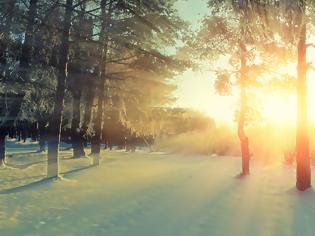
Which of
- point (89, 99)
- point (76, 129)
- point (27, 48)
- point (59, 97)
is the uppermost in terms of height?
point (27, 48)

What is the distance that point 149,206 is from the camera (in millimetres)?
10102

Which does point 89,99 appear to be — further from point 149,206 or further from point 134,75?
point 149,206

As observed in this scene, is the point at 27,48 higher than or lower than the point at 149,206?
higher

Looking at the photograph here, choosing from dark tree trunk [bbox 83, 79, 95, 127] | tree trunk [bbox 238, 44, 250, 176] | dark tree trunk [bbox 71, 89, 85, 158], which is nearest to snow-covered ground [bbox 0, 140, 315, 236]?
tree trunk [bbox 238, 44, 250, 176]

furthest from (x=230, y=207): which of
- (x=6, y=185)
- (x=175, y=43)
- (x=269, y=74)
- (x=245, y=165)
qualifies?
(x=175, y=43)

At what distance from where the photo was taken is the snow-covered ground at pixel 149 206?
809cm

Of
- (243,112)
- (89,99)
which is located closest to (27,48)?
(89,99)

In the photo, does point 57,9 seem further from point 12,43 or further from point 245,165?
point 245,165

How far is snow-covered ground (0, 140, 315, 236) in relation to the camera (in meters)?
8.09

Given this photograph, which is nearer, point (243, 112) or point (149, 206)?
point (149, 206)

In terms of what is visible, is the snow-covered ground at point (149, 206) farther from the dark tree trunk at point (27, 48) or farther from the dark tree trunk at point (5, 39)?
the dark tree trunk at point (5, 39)

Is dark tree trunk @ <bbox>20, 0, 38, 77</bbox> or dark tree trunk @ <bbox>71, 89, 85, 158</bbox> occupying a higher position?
dark tree trunk @ <bbox>20, 0, 38, 77</bbox>

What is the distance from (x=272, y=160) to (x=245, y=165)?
35.1 ft

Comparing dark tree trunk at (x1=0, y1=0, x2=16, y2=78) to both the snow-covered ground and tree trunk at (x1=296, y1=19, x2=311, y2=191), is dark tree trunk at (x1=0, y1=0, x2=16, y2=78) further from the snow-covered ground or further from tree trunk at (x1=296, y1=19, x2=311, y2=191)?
tree trunk at (x1=296, y1=19, x2=311, y2=191)
